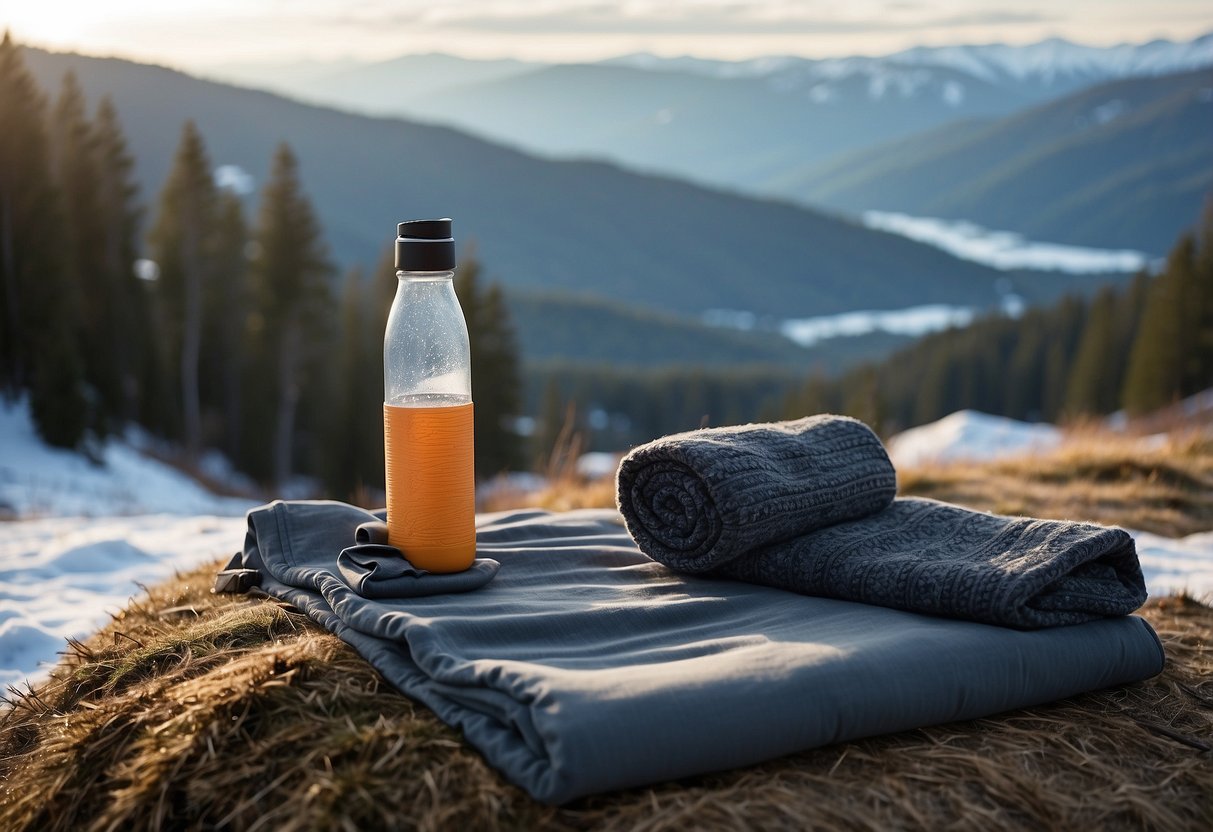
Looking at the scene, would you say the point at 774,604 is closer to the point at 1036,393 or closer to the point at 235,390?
the point at 235,390

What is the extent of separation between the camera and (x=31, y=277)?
27.6 m

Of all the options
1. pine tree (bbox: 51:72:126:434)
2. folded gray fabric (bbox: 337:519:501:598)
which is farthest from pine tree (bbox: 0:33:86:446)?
folded gray fabric (bbox: 337:519:501:598)

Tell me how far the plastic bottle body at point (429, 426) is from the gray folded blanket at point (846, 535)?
54 centimetres

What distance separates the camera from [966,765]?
7.48 feet

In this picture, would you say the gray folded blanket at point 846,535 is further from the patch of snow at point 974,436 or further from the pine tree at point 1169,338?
the pine tree at point 1169,338

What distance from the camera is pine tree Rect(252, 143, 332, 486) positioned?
115 feet

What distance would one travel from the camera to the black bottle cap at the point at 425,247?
9.03ft

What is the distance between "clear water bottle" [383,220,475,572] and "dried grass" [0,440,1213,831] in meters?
0.42

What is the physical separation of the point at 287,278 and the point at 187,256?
4086mm

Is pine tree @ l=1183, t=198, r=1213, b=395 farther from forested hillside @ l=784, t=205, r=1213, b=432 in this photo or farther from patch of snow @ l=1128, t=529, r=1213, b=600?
patch of snow @ l=1128, t=529, r=1213, b=600

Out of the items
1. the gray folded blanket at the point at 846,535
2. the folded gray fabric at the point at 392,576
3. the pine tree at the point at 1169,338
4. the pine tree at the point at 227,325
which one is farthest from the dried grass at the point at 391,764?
the pine tree at the point at 1169,338

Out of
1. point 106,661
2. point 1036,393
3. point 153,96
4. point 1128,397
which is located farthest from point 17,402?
point 153,96

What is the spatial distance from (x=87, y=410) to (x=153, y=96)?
544ft

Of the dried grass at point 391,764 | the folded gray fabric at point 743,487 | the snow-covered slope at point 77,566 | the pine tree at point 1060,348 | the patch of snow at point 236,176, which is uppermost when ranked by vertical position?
the patch of snow at point 236,176
